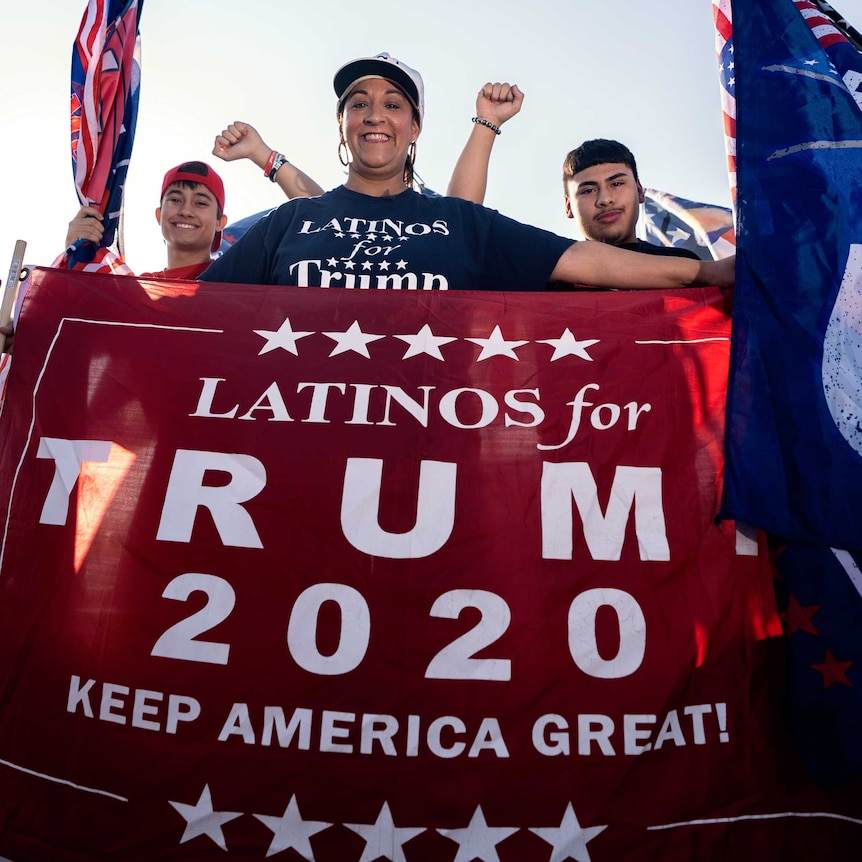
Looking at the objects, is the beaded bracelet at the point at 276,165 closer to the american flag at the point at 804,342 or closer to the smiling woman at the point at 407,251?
the smiling woman at the point at 407,251

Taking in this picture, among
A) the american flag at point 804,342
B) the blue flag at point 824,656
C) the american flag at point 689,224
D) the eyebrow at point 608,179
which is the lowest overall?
the blue flag at point 824,656

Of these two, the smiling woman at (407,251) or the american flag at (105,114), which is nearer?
the smiling woman at (407,251)

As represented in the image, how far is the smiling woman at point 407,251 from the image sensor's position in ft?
8.46

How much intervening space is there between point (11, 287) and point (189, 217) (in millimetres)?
1510

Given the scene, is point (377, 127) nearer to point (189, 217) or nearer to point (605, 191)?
point (605, 191)

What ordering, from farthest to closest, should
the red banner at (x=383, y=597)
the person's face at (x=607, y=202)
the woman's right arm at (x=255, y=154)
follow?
the woman's right arm at (x=255, y=154) → the person's face at (x=607, y=202) → the red banner at (x=383, y=597)

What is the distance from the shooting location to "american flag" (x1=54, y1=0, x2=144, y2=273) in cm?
305

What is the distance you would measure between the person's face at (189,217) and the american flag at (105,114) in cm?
65

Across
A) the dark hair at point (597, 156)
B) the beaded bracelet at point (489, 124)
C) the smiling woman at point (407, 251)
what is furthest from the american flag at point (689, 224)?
the smiling woman at point (407, 251)

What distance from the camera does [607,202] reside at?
3.40 meters

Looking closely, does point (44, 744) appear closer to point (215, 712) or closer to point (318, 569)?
point (215, 712)

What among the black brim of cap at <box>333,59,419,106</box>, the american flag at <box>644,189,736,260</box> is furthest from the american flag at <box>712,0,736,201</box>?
the american flag at <box>644,189,736,260</box>

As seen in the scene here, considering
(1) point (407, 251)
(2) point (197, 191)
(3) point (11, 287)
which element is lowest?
(3) point (11, 287)

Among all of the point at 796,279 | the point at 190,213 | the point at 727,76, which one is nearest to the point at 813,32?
the point at 727,76
